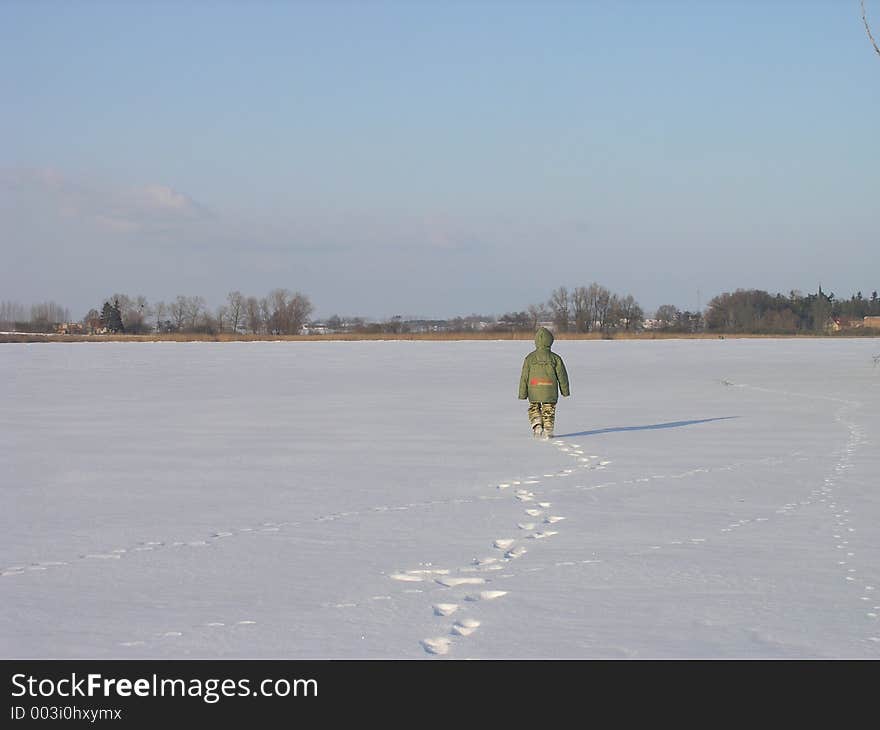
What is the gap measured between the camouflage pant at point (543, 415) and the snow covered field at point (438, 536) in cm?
23

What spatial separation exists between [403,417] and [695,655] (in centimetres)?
1098

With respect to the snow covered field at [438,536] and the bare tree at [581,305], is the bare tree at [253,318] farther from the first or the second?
the snow covered field at [438,536]

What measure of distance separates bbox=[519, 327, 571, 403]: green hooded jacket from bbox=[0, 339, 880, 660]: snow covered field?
555 millimetres

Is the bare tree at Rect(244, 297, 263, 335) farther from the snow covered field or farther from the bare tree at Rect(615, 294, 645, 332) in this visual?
Result: the snow covered field

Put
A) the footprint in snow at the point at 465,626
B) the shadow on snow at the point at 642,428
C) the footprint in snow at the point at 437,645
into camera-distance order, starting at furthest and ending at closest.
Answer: the shadow on snow at the point at 642,428 → the footprint in snow at the point at 465,626 → the footprint in snow at the point at 437,645

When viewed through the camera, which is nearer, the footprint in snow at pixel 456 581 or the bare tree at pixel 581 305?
the footprint in snow at pixel 456 581

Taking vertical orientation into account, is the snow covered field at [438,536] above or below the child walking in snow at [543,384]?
below

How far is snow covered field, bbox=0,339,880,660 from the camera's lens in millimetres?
4223

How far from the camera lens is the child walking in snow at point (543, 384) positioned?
11758 millimetres

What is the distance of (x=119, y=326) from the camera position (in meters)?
99.4

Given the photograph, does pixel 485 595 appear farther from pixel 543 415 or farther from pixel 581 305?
pixel 581 305

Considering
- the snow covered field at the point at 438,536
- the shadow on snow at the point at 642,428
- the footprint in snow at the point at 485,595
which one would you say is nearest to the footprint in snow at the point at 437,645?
the snow covered field at the point at 438,536
